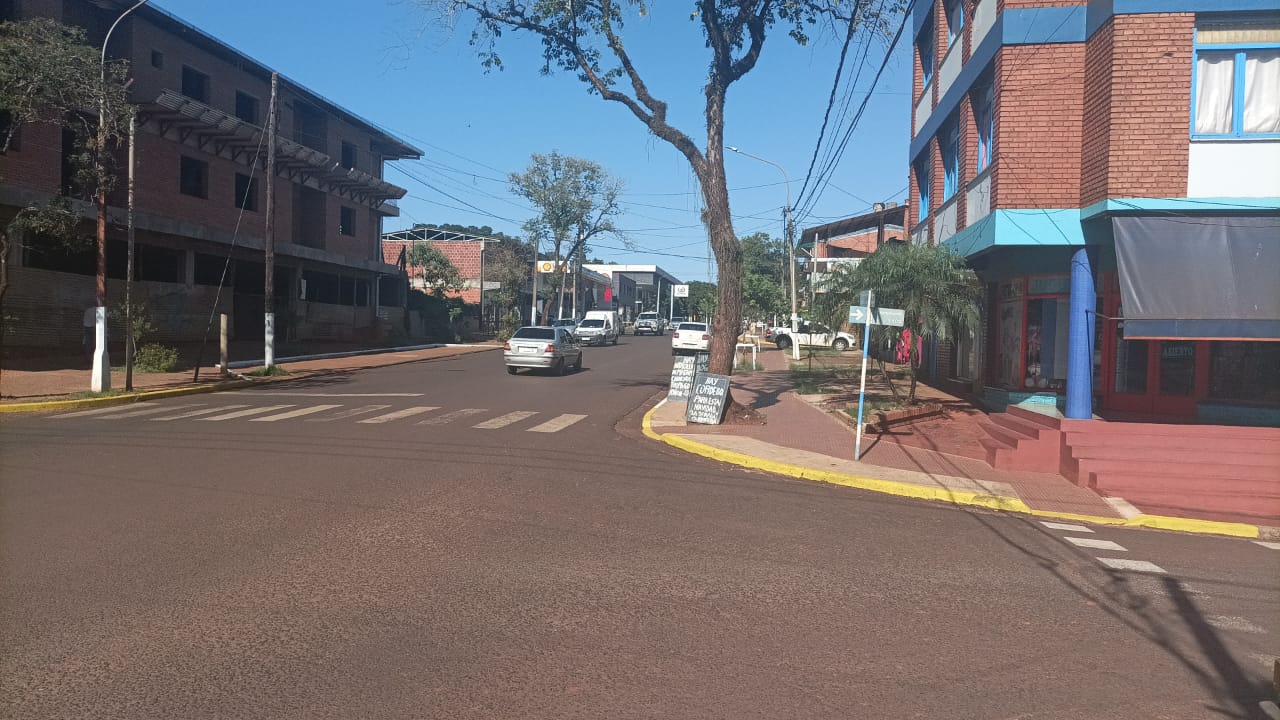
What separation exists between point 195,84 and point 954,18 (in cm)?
2642

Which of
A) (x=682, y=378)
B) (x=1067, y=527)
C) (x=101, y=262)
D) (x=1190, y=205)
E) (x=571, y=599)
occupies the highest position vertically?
(x=1190, y=205)

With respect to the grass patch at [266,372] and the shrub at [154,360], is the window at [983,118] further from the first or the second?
the shrub at [154,360]

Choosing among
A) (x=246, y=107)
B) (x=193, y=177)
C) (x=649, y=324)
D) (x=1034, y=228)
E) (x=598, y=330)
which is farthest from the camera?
(x=649, y=324)

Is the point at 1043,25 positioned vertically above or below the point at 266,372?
above

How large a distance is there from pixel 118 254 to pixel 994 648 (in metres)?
29.8

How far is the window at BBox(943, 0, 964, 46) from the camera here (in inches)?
754

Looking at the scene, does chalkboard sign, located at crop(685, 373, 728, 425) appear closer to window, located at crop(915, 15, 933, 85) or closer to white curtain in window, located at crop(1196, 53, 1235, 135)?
white curtain in window, located at crop(1196, 53, 1235, 135)

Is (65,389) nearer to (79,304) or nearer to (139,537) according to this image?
(79,304)

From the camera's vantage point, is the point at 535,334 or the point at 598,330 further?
the point at 598,330

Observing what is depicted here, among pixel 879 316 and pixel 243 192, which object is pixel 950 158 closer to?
pixel 879 316

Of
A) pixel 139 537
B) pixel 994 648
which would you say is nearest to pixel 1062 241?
pixel 994 648

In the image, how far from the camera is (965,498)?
10539 mm

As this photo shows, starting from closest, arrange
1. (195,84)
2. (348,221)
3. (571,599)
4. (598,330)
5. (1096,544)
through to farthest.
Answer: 1. (571,599)
2. (1096,544)
3. (195,84)
4. (348,221)
5. (598,330)

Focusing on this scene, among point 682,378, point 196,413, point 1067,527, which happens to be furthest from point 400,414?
point 1067,527
